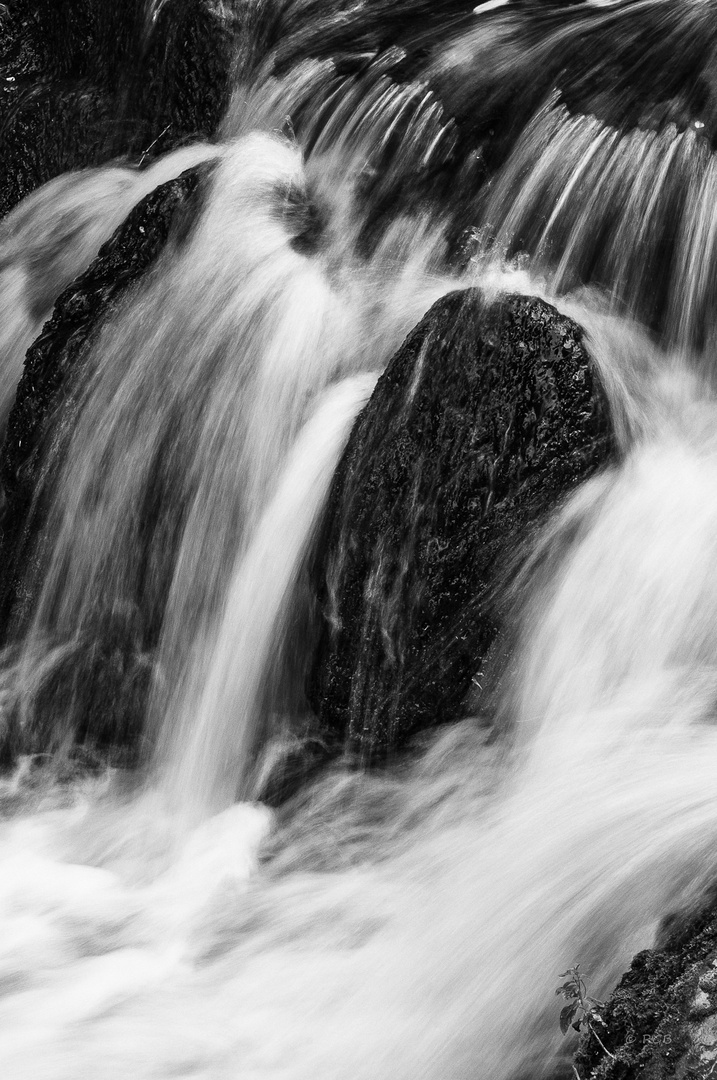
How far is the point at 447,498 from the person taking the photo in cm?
503

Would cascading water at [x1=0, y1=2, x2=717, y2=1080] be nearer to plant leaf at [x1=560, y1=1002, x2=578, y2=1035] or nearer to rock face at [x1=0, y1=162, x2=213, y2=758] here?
rock face at [x1=0, y1=162, x2=213, y2=758]

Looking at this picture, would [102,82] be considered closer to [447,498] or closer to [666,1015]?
[447,498]

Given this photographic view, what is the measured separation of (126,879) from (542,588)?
6.61 ft

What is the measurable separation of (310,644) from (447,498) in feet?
2.88

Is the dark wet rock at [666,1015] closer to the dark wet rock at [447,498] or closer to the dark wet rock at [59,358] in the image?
the dark wet rock at [447,498]

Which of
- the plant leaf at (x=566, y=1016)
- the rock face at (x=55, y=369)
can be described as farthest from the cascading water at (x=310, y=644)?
the plant leaf at (x=566, y=1016)

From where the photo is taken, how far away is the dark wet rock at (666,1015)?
8.76 feet

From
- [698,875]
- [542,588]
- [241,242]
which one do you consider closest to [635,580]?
[542,588]

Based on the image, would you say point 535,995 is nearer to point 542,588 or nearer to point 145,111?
point 542,588

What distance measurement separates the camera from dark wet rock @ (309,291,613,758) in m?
4.92

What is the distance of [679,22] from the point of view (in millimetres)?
6688

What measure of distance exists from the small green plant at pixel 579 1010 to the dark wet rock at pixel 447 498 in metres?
1.79

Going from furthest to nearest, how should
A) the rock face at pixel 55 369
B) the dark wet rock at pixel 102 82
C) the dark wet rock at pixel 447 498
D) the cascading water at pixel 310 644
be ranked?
the dark wet rock at pixel 102 82, the rock face at pixel 55 369, the dark wet rock at pixel 447 498, the cascading water at pixel 310 644

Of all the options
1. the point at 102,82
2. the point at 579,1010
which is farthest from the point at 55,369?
the point at 579,1010
